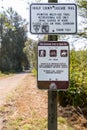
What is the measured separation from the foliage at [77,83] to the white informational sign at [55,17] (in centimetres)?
635

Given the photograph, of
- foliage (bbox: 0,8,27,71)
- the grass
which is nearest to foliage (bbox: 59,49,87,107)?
the grass

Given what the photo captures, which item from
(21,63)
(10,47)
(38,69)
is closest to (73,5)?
(38,69)

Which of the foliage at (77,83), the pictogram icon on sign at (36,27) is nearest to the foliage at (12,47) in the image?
the foliage at (77,83)

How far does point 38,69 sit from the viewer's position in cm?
462

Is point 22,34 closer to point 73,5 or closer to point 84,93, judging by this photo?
point 84,93

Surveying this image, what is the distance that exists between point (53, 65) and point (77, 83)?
6.72m

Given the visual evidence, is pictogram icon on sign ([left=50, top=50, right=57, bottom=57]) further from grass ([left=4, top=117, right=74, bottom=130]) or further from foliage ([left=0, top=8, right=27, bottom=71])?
foliage ([left=0, top=8, right=27, bottom=71])

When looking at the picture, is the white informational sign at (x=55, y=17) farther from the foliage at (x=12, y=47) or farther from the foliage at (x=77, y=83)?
the foliage at (x=12, y=47)

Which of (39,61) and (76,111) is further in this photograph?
(76,111)

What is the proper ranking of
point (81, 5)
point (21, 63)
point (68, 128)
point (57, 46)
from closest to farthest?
1. point (57, 46)
2. point (68, 128)
3. point (81, 5)
4. point (21, 63)

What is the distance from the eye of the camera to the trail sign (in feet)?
15.0

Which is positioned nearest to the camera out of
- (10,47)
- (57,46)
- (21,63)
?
(57,46)

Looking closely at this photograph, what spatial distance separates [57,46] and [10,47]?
273ft

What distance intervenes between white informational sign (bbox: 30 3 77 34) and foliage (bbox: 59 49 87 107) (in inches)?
250
